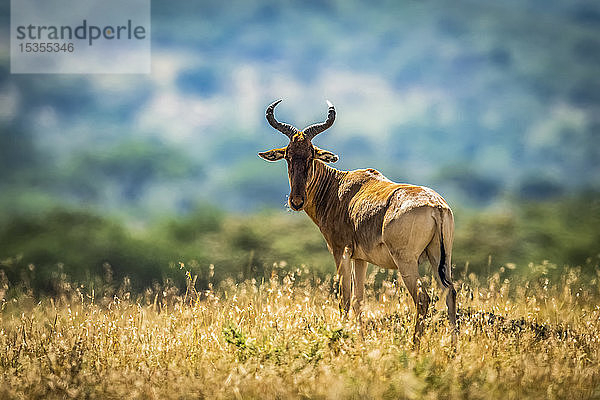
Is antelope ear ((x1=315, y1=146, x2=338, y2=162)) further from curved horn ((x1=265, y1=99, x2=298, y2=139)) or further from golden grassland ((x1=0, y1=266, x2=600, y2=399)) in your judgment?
golden grassland ((x1=0, y1=266, x2=600, y2=399))

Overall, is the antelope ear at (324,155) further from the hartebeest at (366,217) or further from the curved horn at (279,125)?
the curved horn at (279,125)

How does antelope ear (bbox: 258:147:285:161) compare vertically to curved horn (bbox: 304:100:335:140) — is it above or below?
below

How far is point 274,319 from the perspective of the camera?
33.1 ft

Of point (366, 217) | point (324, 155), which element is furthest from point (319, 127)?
point (366, 217)

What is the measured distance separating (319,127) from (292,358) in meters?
4.63

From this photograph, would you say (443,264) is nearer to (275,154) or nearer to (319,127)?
(319,127)

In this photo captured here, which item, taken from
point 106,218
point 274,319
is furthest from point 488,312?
point 106,218

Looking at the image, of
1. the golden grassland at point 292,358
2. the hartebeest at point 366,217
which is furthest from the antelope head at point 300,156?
the golden grassland at point 292,358

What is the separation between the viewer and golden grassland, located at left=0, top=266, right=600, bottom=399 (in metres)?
7.53

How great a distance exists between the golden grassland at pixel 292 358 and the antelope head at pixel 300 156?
199 centimetres

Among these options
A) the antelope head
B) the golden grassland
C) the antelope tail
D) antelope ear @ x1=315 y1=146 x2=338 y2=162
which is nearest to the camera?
the golden grassland

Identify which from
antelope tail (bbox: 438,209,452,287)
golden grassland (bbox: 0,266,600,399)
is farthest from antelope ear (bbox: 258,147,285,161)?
antelope tail (bbox: 438,209,452,287)

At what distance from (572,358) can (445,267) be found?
6.36 ft

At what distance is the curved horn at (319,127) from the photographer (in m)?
11.6
